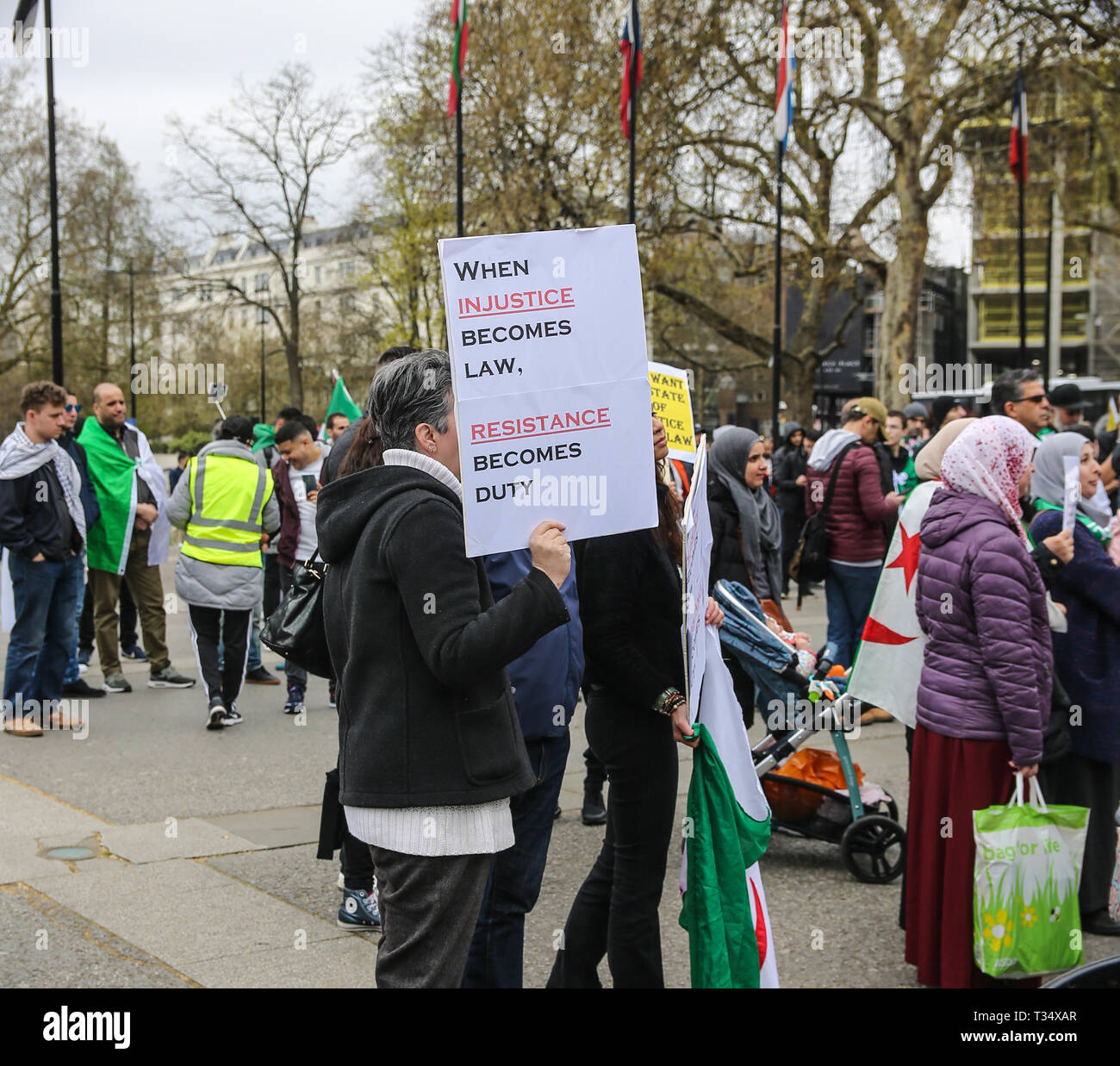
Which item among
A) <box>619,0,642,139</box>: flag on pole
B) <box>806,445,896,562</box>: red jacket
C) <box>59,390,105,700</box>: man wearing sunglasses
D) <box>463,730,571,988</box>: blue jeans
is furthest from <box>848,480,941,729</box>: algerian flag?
<box>619,0,642,139</box>: flag on pole

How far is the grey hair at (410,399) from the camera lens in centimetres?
285

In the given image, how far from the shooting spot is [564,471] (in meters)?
2.85

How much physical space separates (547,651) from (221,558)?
16.7 ft

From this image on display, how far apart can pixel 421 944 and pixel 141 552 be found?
745 cm

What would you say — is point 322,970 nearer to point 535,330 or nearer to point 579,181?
point 535,330

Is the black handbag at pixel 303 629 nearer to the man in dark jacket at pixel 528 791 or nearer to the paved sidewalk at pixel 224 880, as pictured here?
the man in dark jacket at pixel 528 791

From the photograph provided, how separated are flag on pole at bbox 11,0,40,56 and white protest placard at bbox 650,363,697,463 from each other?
12228 mm

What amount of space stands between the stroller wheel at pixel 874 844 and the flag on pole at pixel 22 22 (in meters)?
13.0

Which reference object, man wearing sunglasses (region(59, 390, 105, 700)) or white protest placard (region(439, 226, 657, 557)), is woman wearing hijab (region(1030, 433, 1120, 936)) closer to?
white protest placard (region(439, 226, 657, 557))

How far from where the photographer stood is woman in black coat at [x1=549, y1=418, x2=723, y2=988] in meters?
3.65

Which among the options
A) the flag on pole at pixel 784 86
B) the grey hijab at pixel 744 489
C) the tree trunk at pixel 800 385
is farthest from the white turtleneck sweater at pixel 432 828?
the tree trunk at pixel 800 385

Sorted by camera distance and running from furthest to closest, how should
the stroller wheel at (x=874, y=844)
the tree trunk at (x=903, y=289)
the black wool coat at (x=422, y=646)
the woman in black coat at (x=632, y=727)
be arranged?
the tree trunk at (x=903, y=289) → the stroller wheel at (x=874, y=844) → the woman in black coat at (x=632, y=727) → the black wool coat at (x=422, y=646)

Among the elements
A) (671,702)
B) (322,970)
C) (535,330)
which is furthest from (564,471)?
(322,970)
